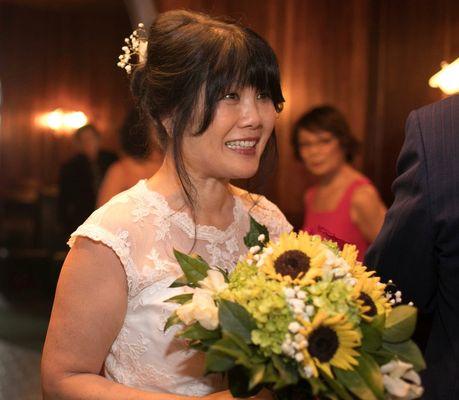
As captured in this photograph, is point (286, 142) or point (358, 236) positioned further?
point (286, 142)

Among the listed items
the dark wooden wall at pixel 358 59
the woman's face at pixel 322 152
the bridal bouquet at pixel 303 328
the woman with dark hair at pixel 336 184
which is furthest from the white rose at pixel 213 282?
the dark wooden wall at pixel 358 59

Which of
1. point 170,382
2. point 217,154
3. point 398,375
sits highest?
point 217,154

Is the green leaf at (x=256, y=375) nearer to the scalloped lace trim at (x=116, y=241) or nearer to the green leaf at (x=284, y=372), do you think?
the green leaf at (x=284, y=372)

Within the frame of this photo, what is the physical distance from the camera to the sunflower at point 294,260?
1.60 metres

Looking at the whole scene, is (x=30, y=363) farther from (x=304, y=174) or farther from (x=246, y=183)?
(x=246, y=183)

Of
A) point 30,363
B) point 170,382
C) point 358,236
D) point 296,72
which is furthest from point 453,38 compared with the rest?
point 170,382

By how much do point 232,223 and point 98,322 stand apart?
549 millimetres

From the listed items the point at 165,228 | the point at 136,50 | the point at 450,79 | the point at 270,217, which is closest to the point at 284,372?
the point at 165,228

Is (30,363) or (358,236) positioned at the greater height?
(358,236)

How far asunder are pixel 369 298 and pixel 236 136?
0.62m

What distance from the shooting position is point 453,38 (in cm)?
596

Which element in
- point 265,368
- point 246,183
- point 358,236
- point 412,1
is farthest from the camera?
point 412,1

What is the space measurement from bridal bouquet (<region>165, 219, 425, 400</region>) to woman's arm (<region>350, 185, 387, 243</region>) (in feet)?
8.41

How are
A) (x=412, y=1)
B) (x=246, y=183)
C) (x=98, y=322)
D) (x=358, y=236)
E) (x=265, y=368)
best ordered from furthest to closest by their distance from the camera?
(x=412, y=1), (x=358, y=236), (x=246, y=183), (x=98, y=322), (x=265, y=368)
